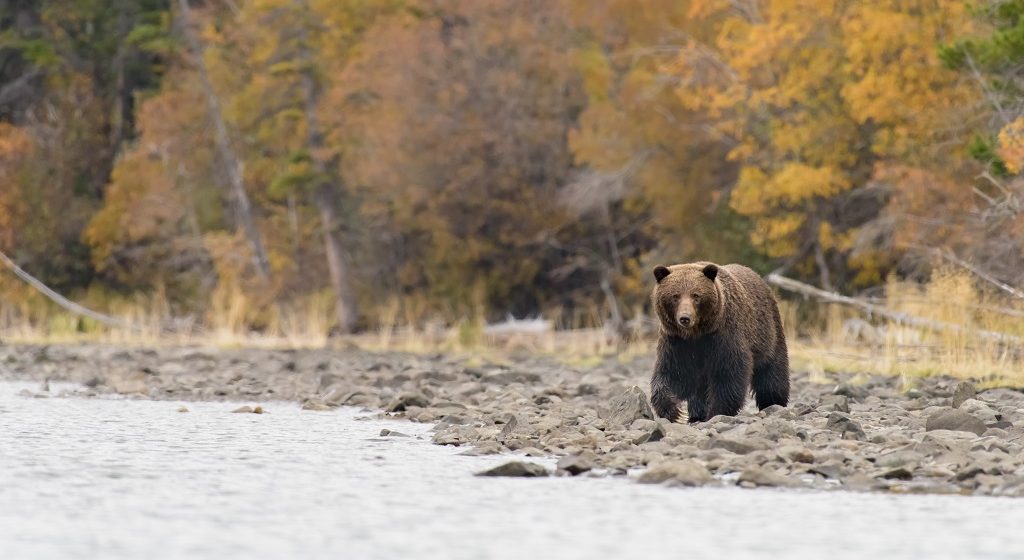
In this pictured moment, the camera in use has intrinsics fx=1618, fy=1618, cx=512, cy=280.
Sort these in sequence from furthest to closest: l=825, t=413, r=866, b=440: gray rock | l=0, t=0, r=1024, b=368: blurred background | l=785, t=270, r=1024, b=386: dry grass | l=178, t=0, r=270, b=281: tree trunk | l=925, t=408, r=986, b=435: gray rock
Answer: l=178, t=0, r=270, b=281: tree trunk
l=0, t=0, r=1024, b=368: blurred background
l=785, t=270, r=1024, b=386: dry grass
l=925, t=408, r=986, b=435: gray rock
l=825, t=413, r=866, b=440: gray rock

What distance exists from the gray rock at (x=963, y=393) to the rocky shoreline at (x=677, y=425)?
2 centimetres

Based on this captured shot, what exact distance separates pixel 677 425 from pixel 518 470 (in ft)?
6.66

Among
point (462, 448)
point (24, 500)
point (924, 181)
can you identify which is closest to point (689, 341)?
point (462, 448)

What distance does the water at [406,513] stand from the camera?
270 inches

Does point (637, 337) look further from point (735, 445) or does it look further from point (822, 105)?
point (735, 445)

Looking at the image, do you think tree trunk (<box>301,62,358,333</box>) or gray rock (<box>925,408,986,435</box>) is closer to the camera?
gray rock (<box>925,408,986,435</box>)

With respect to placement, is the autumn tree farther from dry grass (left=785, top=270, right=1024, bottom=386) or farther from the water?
the water

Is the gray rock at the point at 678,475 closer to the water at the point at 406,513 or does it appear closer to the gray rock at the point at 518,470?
the water at the point at 406,513

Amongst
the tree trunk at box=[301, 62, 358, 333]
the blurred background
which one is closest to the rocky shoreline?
the blurred background

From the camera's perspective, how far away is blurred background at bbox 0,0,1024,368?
23531mm

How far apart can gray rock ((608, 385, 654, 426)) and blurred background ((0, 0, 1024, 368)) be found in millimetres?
5388

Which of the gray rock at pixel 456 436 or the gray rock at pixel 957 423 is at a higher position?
the gray rock at pixel 957 423

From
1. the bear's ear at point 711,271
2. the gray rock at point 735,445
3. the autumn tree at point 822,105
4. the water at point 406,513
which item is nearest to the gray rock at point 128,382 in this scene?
the water at point 406,513

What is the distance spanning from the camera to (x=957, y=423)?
→ 1084 cm
